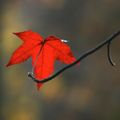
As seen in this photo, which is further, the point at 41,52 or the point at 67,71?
the point at 67,71

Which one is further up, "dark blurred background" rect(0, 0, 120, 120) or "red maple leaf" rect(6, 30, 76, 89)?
"dark blurred background" rect(0, 0, 120, 120)

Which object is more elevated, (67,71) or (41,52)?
(67,71)

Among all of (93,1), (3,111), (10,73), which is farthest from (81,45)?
(3,111)

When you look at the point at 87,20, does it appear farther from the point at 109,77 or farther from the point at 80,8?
the point at 109,77

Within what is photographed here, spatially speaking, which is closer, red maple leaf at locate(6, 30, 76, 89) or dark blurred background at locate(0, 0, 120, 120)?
red maple leaf at locate(6, 30, 76, 89)

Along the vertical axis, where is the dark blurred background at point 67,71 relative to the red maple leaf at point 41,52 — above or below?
above

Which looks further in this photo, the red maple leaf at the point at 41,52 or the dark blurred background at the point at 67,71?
the dark blurred background at the point at 67,71
